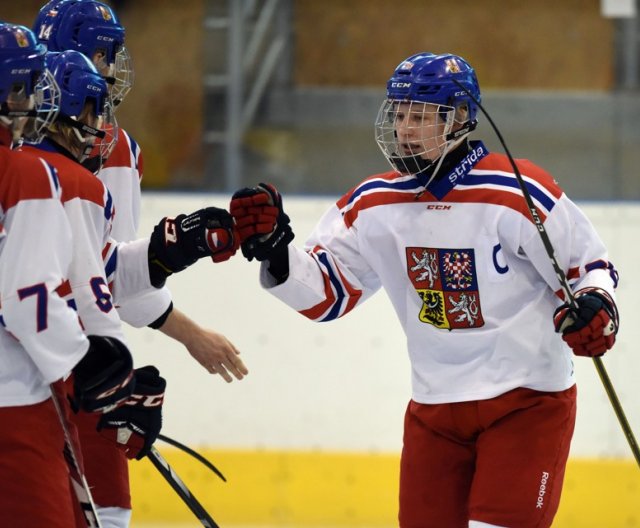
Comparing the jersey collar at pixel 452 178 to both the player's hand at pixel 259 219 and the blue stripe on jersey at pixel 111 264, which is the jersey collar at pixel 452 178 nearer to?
the player's hand at pixel 259 219

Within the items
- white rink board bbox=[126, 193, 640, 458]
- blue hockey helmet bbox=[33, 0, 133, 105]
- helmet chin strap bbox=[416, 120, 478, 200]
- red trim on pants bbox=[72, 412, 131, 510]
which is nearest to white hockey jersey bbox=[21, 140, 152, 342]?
red trim on pants bbox=[72, 412, 131, 510]

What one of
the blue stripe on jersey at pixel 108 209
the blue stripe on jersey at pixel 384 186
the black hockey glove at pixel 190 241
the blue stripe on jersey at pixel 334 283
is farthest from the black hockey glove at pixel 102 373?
the blue stripe on jersey at pixel 384 186

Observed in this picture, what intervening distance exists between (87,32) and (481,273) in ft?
3.80

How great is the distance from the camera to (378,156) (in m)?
5.38

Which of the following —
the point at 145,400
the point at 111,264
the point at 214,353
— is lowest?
the point at 214,353

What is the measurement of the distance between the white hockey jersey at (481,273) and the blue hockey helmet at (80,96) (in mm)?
589

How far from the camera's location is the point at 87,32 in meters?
3.29

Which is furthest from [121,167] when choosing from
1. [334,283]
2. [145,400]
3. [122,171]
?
[145,400]

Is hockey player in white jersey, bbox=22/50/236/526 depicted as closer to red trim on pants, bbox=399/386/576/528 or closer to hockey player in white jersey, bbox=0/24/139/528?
hockey player in white jersey, bbox=0/24/139/528

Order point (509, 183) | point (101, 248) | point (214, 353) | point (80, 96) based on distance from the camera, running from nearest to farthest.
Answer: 1. point (101, 248)
2. point (80, 96)
3. point (509, 183)
4. point (214, 353)

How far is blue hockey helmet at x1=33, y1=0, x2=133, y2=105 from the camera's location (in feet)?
10.8

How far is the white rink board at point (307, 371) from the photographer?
16.1 feet

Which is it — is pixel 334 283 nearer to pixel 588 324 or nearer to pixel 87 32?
pixel 588 324

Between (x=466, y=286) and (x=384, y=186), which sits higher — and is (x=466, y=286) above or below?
below
